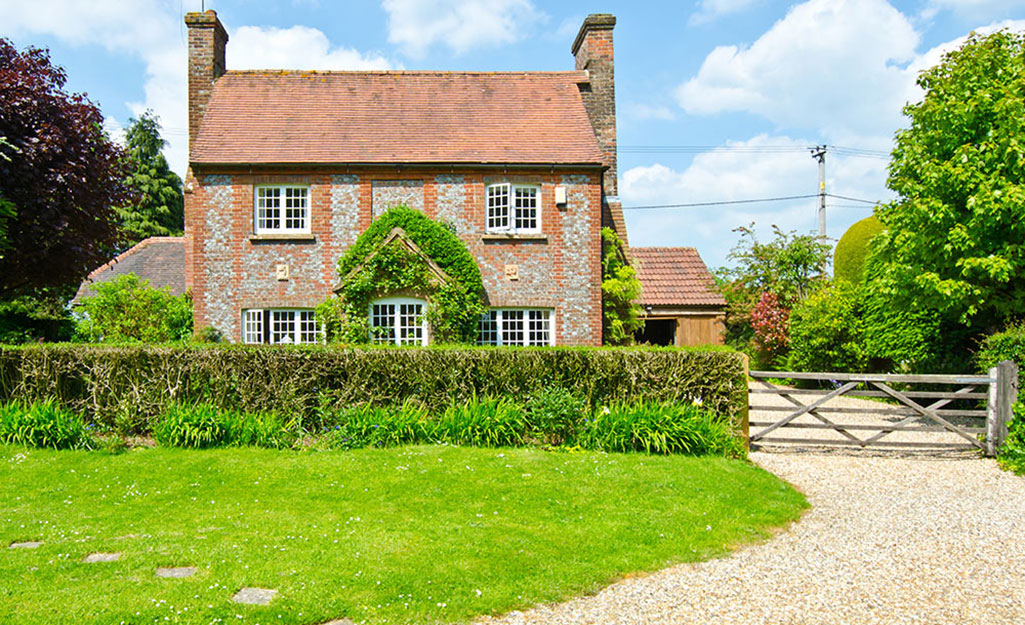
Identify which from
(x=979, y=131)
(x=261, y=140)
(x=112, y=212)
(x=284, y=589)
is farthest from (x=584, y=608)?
(x=261, y=140)

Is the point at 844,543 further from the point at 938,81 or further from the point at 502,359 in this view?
the point at 938,81

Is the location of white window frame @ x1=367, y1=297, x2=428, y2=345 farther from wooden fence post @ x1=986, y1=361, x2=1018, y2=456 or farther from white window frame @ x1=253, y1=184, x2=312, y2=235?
wooden fence post @ x1=986, y1=361, x2=1018, y2=456

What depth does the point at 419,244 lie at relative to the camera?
1833 centimetres

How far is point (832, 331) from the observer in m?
21.9

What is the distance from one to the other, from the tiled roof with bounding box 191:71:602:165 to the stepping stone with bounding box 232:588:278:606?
15.0 m

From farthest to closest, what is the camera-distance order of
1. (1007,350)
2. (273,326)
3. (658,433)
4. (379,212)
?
1. (379,212)
2. (273,326)
3. (1007,350)
4. (658,433)

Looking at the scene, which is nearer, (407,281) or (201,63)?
(407,281)

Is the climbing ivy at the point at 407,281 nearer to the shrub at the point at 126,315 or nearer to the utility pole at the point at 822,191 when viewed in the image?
the shrub at the point at 126,315

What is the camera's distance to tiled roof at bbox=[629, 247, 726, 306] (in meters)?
27.5

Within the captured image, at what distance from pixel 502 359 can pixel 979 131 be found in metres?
11.7

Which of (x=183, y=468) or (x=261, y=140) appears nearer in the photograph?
(x=183, y=468)

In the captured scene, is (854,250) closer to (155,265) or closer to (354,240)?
(354,240)

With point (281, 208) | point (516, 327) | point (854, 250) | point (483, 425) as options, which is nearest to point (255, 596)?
point (483, 425)

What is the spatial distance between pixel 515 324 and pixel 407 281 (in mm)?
3395
